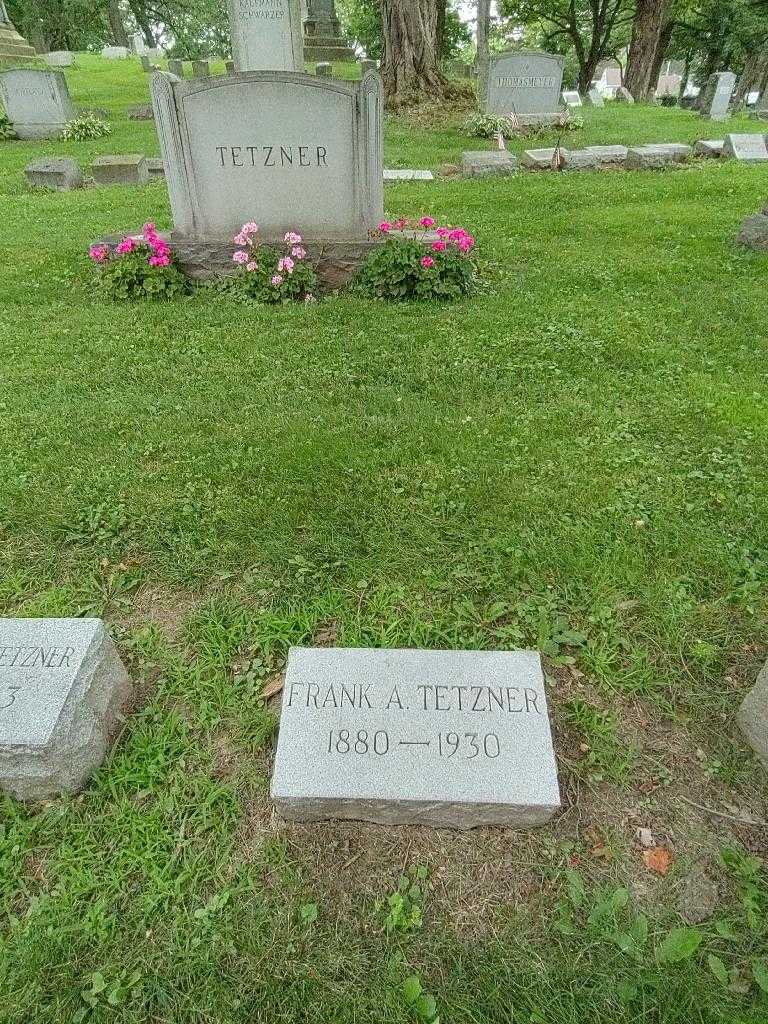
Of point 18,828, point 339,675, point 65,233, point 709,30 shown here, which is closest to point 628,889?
point 339,675

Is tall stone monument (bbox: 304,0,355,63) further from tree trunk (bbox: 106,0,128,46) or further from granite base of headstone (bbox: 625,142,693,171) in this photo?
tree trunk (bbox: 106,0,128,46)

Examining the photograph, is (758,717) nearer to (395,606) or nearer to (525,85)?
(395,606)

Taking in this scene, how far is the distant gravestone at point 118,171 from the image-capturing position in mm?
9758

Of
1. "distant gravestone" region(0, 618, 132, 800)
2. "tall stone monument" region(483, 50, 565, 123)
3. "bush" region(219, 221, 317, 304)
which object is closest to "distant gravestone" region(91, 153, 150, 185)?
"bush" region(219, 221, 317, 304)

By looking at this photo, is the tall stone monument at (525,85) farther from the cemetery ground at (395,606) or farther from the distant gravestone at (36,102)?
the cemetery ground at (395,606)

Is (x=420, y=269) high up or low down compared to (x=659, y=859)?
up

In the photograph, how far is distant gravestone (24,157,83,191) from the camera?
31.1ft

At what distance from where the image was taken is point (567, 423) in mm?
3756

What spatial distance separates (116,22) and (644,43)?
25767mm

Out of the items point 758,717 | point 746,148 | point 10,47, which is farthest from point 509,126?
point 10,47

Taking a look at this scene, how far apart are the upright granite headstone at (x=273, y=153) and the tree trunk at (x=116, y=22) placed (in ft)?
111

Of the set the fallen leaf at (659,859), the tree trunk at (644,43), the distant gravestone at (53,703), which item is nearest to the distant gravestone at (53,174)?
the distant gravestone at (53,703)

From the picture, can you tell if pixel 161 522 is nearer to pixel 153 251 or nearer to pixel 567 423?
pixel 567 423

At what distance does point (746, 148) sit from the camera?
10.2 meters
